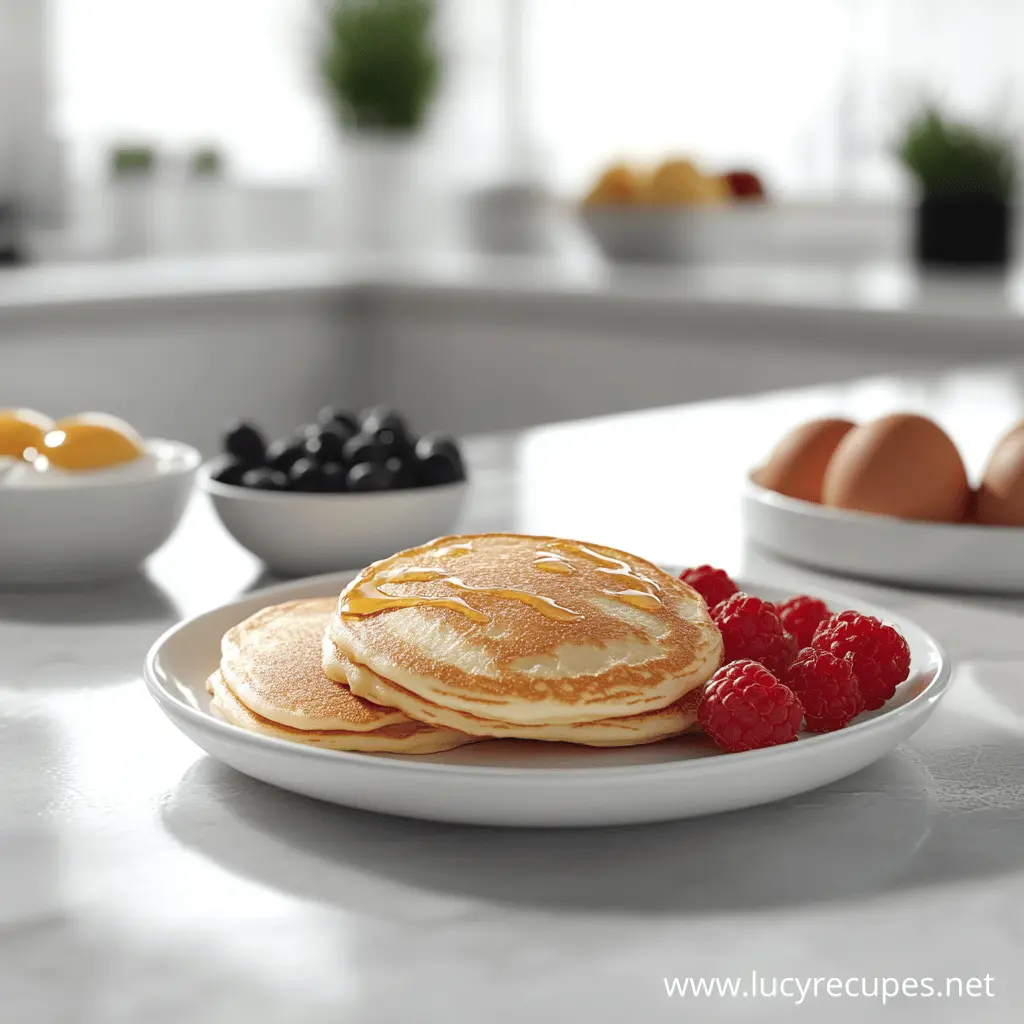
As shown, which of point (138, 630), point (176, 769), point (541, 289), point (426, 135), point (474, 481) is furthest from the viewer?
point (426, 135)

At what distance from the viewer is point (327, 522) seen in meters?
1.05

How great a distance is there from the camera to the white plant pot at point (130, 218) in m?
4.61

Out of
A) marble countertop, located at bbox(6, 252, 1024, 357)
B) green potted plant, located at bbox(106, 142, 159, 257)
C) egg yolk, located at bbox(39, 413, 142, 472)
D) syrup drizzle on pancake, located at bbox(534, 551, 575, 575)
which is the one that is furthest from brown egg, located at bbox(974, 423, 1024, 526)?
green potted plant, located at bbox(106, 142, 159, 257)

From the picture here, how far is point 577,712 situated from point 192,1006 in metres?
0.19

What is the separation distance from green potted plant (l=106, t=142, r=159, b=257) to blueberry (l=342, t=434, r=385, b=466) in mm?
3696

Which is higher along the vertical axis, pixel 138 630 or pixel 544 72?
pixel 544 72

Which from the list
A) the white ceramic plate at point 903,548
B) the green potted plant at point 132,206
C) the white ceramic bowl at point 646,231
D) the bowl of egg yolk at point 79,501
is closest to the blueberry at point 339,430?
the bowl of egg yolk at point 79,501

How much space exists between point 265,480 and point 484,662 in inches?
19.6

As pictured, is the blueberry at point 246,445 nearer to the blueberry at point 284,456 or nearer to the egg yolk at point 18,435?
the blueberry at point 284,456

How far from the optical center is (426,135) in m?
4.23

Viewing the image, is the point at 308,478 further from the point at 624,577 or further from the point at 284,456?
the point at 624,577

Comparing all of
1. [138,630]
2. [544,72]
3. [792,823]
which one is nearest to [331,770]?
[792,823]

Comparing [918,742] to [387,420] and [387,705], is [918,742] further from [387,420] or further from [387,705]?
[387,420]

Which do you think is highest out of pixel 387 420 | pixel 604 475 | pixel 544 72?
pixel 544 72
